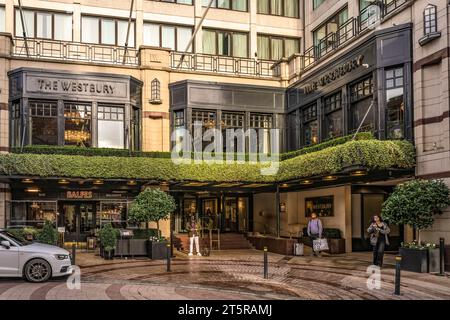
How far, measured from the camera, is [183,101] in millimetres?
27422

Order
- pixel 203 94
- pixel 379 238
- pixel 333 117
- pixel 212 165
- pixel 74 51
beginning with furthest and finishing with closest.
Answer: pixel 74 51 → pixel 203 94 → pixel 212 165 → pixel 333 117 → pixel 379 238

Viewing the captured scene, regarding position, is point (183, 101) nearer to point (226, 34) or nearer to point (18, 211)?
point (226, 34)

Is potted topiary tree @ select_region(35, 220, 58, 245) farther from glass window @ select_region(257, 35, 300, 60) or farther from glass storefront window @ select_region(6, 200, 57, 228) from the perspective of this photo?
glass window @ select_region(257, 35, 300, 60)

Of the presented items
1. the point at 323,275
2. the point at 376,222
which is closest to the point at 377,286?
Answer: the point at 323,275

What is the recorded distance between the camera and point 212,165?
25297 mm

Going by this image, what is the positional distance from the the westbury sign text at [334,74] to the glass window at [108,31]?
10920 millimetres

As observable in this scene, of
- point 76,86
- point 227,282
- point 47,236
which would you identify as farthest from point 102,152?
point 227,282

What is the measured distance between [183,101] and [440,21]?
1313 centimetres

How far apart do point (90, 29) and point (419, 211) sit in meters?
20.1

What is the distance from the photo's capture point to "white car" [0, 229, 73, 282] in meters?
15.0

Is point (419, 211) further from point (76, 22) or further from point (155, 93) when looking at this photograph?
point (76, 22)

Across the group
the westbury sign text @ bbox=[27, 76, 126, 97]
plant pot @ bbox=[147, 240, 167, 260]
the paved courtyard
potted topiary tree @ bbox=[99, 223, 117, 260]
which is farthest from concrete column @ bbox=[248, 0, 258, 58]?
potted topiary tree @ bbox=[99, 223, 117, 260]

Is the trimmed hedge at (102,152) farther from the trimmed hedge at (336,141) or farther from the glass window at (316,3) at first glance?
the glass window at (316,3)
